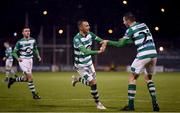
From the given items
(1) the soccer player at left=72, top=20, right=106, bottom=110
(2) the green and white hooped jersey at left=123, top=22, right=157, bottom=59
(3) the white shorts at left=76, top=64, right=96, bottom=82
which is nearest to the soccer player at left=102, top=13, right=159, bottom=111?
(2) the green and white hooped jersey at left=123, top=22, right=157, bottom=59

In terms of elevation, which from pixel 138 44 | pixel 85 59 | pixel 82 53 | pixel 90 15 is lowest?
pixel 85 59

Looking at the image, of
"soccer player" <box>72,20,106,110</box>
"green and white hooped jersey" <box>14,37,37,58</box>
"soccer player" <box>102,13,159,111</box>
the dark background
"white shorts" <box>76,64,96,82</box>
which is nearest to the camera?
"soccer player" <box>102,13,159,111</box>

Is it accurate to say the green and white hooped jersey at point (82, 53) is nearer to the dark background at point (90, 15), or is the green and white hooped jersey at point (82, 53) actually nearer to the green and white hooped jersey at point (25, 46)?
the green and white hooped jersey at point (25, 46)

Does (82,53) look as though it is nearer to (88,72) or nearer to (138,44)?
(88,72)

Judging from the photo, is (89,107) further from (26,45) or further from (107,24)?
(107,24)

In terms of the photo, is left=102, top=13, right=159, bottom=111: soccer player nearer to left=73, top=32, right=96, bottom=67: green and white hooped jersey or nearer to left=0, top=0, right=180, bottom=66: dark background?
left=73, top=32, right=96, bottom=67: green and white hooped jersey

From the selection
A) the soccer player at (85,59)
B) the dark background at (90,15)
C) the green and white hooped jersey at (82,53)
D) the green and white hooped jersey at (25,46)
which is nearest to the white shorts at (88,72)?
the soccer player at (85,59)

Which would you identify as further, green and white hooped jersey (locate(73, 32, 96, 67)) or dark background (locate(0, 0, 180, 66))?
dark background (locate(0, 0, 180, 66))

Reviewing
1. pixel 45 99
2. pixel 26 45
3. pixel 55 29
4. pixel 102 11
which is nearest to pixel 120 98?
pixel 45 99

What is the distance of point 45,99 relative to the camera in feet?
62.6

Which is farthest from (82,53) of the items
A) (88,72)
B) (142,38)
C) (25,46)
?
(25,46)

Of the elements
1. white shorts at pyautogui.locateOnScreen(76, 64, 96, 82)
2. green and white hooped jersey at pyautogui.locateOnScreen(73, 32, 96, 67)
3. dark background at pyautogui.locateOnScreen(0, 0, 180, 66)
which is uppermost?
dark background at pyautogui.locateOnScreen(0, 0, 180, 66)

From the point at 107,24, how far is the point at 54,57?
9256mm

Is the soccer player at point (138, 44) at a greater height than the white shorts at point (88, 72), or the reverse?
the soccer player at point (138, 44)
